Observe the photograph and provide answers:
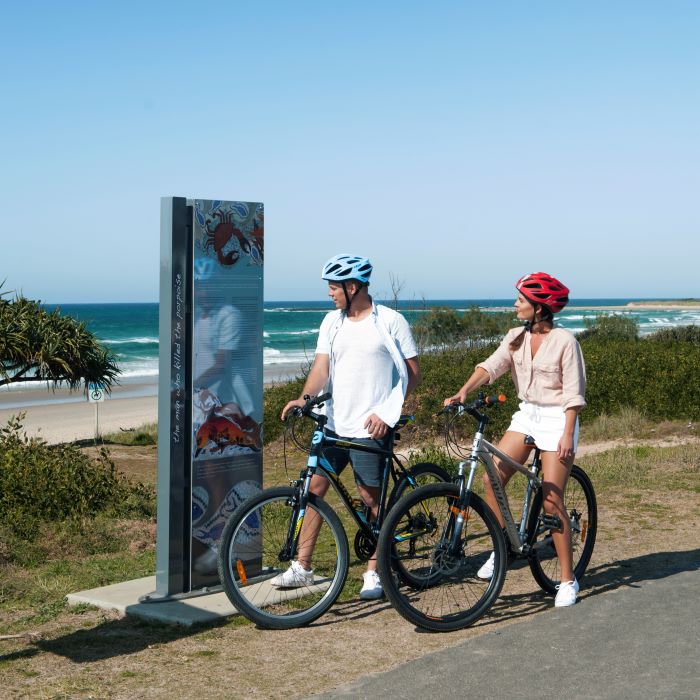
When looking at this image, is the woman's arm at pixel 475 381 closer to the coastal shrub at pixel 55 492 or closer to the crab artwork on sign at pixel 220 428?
the crab artwork on sign at pixel 220 428

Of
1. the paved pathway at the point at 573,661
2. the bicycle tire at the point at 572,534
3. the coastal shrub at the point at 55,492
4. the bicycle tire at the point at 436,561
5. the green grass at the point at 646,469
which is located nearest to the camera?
the paved pathway at the point at 573,661

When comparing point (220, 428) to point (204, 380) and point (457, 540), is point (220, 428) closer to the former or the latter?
point (204, 380)

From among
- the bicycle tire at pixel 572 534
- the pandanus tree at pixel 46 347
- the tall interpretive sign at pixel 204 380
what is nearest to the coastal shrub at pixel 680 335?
the pandanus tree at pixel 46 347

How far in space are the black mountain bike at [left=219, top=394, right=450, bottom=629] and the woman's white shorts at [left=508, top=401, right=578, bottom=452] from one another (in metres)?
0.68

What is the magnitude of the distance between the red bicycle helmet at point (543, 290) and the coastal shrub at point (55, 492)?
4.37 metres

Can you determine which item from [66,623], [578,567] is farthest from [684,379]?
[66,623]

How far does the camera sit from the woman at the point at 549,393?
5.89 meters

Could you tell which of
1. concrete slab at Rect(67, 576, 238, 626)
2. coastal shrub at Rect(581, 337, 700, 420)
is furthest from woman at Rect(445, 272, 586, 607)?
coastal shrub at Rect(581, 337, 700, 420)

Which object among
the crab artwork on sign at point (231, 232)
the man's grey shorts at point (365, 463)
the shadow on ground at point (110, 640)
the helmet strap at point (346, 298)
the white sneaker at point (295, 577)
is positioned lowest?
the shadow on ground at point (110, 640)

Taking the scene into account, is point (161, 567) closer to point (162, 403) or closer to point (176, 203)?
point (162, 403)

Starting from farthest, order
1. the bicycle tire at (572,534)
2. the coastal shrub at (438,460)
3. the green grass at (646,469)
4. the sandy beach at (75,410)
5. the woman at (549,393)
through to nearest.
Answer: the sandy beach at (75,410)
the coastal shrub at (438,460)
the green grass at (646,469)
the bicycle tire at (572,534)
the woman at (549,393)

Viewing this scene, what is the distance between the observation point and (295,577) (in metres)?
6.13

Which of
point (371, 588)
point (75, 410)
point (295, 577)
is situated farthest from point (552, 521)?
point (75, 410)

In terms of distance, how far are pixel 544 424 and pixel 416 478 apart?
84 centimetres
